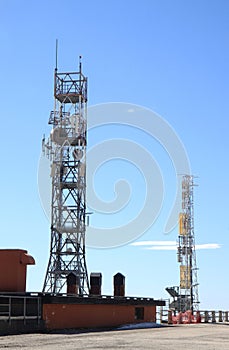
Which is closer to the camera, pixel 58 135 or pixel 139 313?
pixel 139 313

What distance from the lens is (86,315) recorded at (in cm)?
3391

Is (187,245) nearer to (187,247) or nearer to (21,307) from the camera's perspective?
(187,247)

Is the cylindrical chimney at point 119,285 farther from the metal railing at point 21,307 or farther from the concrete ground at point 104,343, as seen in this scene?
the concrete ground at point 104,343

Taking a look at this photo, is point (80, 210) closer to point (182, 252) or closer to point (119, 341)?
point (182, 252)

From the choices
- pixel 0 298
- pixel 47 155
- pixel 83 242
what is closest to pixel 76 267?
pixel 83 242

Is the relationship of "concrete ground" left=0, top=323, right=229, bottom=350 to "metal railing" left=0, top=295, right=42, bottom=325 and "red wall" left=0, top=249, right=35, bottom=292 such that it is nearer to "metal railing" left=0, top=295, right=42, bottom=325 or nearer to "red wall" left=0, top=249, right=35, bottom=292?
"metal railing" left=0, top=295, right=42, bottom=325

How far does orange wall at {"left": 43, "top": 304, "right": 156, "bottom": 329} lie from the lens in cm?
3111

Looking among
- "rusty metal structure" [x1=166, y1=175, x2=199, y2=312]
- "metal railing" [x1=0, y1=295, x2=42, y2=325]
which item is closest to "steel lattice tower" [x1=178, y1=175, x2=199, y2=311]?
"rusty metal structure" [x1=166, y1=175, x2=199, y2=312]

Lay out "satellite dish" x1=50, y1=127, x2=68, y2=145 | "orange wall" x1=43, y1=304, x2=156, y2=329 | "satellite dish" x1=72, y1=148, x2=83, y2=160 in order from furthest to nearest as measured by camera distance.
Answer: "satellite dish" x1=50, y1=127, x2=68, y2=145
"satellite dish" x1=72, y1=148, x2=83, y2=160
"orange wall" x1=43, y1=304, x2=156, y2=329

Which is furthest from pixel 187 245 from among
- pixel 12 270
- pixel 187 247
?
pixel 12 270

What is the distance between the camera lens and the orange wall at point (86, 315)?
102 feet

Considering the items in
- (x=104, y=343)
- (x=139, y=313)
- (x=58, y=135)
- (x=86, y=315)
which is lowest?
(x=104, y=343)

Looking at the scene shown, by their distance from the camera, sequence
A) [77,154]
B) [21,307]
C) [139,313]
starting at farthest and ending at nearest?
[77,154] < [139,313] < [21,307]

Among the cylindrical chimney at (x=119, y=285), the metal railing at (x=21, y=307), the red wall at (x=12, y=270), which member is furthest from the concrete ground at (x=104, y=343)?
the cylindrical chimney at (x=119, y=285)
